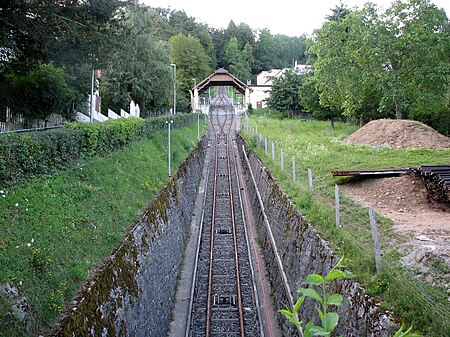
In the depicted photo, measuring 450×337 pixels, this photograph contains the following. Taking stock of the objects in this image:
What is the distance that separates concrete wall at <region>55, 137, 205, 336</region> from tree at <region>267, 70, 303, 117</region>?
129ft

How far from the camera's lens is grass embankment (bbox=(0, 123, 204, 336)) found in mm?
7543

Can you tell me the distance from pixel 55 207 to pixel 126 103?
30.5 meters

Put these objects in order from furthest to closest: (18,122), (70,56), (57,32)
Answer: (18,122)
(70,56)
(57,32)

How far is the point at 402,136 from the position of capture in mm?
25406

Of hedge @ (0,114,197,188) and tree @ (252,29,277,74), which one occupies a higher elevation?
tree @ (252,29,277,74)

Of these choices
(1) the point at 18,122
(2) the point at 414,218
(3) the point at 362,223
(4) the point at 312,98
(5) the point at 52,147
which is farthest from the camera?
(4) the point at 312,98

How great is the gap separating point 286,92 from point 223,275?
143 ft

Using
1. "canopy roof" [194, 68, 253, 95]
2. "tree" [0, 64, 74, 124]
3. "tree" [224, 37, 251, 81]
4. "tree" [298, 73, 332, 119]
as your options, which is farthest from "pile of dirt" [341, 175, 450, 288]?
"tree" [224, 37, 251, 81]

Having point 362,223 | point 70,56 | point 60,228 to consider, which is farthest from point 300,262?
point 70,56

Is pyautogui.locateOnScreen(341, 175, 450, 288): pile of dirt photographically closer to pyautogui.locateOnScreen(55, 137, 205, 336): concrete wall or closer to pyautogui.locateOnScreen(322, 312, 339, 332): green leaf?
pyautogui.locateOnScreen(322, 312, 339, 332): green leaf

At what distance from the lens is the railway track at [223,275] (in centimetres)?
1329

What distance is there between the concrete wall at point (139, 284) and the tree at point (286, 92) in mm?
39252

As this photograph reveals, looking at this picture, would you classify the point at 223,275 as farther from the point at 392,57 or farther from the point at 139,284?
the point at 392,57

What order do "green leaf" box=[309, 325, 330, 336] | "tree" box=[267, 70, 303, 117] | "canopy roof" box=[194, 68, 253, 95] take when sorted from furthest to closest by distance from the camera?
"canopy roof" box=[194, 68, 253, 95] < "tree" box=[267, 70, 303, 117] < "green leaf" box=[309, 325, 330, 336]
